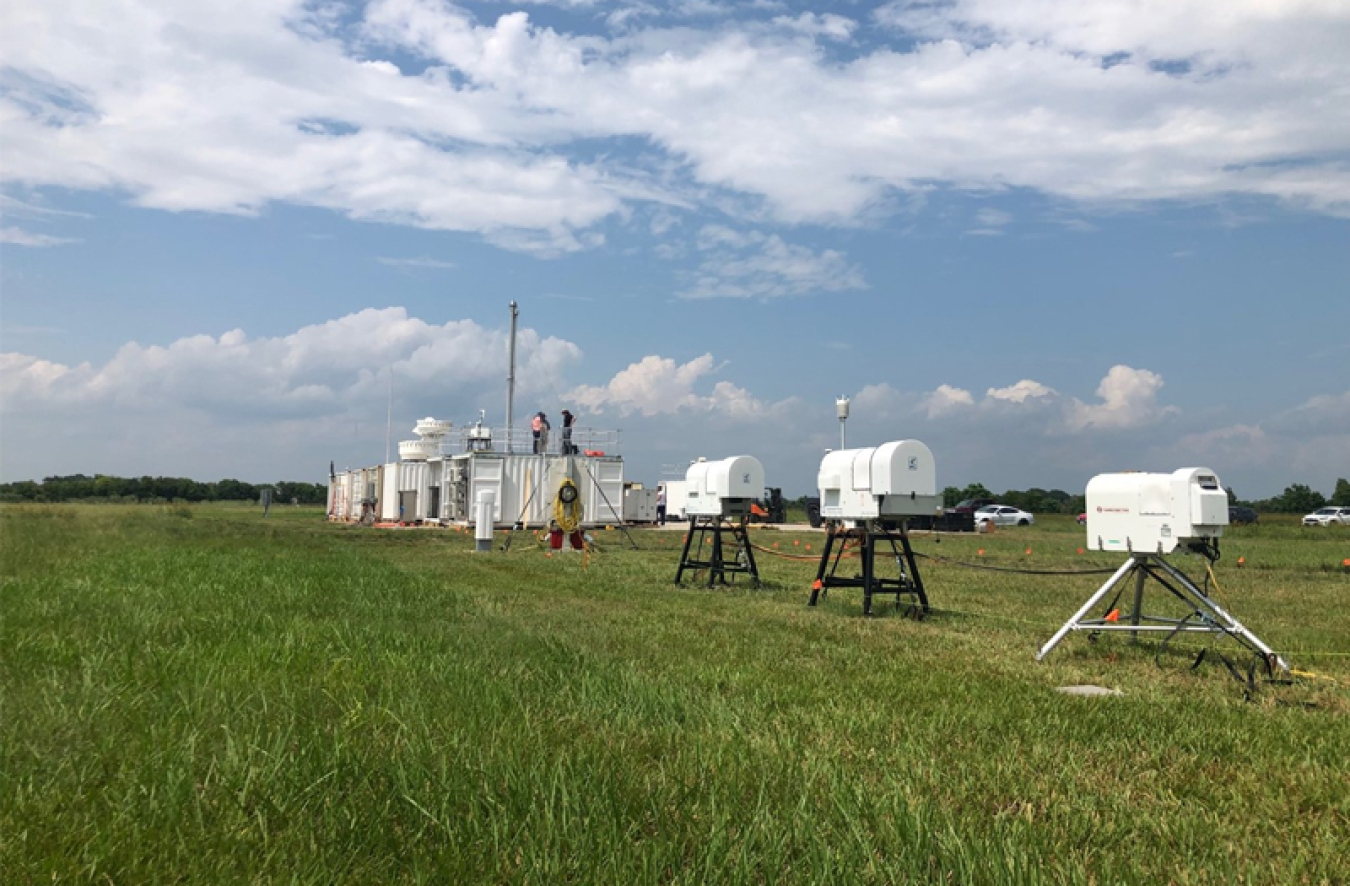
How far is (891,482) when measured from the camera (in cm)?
1248

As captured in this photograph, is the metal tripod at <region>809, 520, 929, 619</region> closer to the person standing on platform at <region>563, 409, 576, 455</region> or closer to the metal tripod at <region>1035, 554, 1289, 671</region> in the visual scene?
the metal tripod at <region>1035, 554, 1289, 671</region>

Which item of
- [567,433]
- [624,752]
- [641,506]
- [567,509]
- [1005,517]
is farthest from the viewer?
[1005,517]

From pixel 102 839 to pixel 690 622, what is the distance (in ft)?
25.8

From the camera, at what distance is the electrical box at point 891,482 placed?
12.5m

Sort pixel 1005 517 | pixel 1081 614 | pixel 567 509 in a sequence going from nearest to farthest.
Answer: pixel 1081 614
pixel 567 509
pixel 1005 517

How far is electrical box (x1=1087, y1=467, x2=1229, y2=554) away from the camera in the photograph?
8.66 metres

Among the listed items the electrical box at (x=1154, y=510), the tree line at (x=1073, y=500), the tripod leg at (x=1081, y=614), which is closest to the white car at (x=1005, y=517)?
the tree line at (x=1073, y=500)

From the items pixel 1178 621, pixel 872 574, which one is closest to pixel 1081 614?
pixel 1178 621

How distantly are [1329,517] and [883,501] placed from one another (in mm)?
67664

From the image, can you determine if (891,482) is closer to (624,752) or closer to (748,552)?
→ (748,552)

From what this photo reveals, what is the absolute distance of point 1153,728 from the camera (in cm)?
593

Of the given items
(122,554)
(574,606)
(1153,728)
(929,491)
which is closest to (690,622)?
(574,606)

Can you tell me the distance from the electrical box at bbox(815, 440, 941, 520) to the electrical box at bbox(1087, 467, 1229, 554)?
10.2 ft

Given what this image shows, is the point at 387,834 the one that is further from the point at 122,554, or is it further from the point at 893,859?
the point at 122,554
